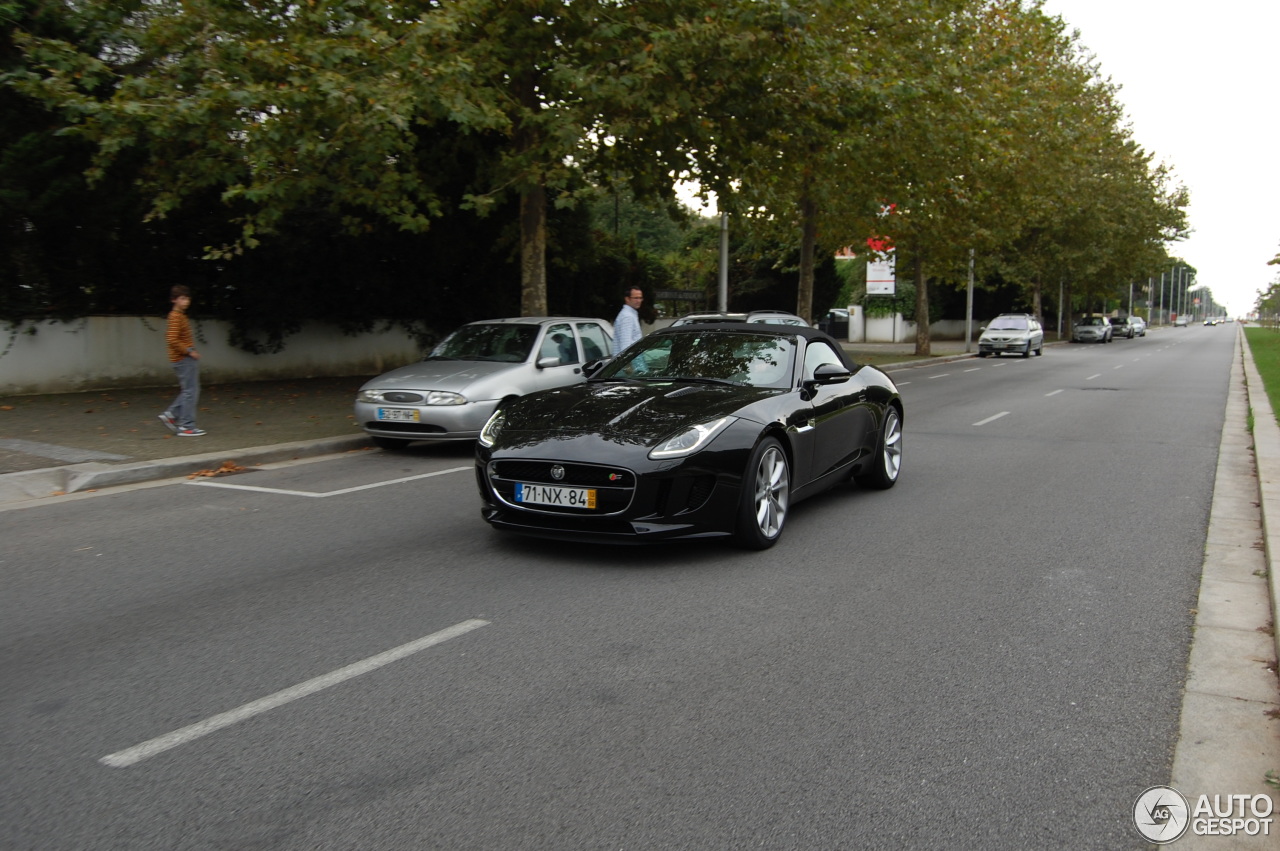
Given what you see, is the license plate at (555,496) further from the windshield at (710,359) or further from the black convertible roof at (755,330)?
the black convertible roof at (755,330)

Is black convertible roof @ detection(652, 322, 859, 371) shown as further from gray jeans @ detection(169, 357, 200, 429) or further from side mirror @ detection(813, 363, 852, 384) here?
gray jeans @ detection(169, 357, 200, 429)

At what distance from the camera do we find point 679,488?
6168mm

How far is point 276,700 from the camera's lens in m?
4.16

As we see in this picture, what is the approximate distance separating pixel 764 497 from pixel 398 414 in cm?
567

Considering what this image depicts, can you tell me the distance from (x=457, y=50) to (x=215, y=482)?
23.4 feet

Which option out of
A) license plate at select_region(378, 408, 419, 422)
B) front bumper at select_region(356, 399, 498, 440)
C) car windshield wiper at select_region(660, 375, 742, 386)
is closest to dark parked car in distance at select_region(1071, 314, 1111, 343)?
front bumper at select_region(356, 399, 498, 440)

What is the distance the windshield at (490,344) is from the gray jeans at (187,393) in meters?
2.63

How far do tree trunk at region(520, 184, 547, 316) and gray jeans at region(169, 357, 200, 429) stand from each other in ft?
21.4

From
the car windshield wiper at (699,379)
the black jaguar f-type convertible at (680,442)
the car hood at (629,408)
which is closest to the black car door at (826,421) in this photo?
the black jaguar f-type convertible at (680,442)

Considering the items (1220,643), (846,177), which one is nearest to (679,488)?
(1220,643)

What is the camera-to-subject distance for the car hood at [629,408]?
21.1 ft

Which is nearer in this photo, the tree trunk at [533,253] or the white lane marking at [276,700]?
the white lane marking at [276,700]

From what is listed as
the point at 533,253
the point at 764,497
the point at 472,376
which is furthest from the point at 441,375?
the point at 533,253

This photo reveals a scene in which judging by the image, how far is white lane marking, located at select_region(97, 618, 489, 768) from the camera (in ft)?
12.0
